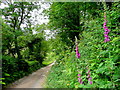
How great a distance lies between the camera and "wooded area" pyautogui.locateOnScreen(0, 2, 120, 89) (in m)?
2.21

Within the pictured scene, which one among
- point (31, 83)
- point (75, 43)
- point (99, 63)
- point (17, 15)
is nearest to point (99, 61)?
point (99, 63)

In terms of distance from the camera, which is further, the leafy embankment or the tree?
the tree

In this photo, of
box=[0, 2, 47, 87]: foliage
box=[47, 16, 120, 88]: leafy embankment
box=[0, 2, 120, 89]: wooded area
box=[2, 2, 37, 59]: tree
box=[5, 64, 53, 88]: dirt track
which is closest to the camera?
box=[47, 16, 120, 88]: leafy embankment

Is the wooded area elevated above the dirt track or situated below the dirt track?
above

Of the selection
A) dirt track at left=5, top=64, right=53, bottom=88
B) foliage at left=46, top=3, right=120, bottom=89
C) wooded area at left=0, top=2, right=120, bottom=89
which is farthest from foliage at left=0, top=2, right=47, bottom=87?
foliage at left=46, top=3, right=120, bottom=89

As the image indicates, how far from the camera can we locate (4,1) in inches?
425

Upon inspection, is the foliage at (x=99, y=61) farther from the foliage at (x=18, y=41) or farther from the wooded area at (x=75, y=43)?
the foliage at (x=18, y=41)

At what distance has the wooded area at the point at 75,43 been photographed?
2211 millimetres

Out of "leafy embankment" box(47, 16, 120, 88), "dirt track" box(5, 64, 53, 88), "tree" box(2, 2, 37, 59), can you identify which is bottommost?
"dirt track" box(5, 64, 53, 88)

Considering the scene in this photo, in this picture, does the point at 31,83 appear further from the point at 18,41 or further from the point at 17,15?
the point at 17,15

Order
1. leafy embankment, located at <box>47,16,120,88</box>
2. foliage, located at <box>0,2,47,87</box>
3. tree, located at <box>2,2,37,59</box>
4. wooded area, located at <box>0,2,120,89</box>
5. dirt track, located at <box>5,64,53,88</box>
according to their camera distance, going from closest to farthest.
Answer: leafy embankment, located at <box>47,16,120,88</box>
wooded area, located at <box>0,2,120,89</box>
dirt track, located at <box>5,64,53,88</box>
foliage, located at <box>0,2,47,87</box>
tree, located at <box>2,2,37,59</box>

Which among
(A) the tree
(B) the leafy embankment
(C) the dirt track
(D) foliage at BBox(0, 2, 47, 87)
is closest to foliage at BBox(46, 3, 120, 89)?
(B) the leafy embankment

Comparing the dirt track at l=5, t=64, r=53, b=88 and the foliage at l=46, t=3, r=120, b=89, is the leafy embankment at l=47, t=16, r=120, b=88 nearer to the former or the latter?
the foliage at l=46, t=3, r=120, b=89

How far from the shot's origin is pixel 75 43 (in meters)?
3.15
